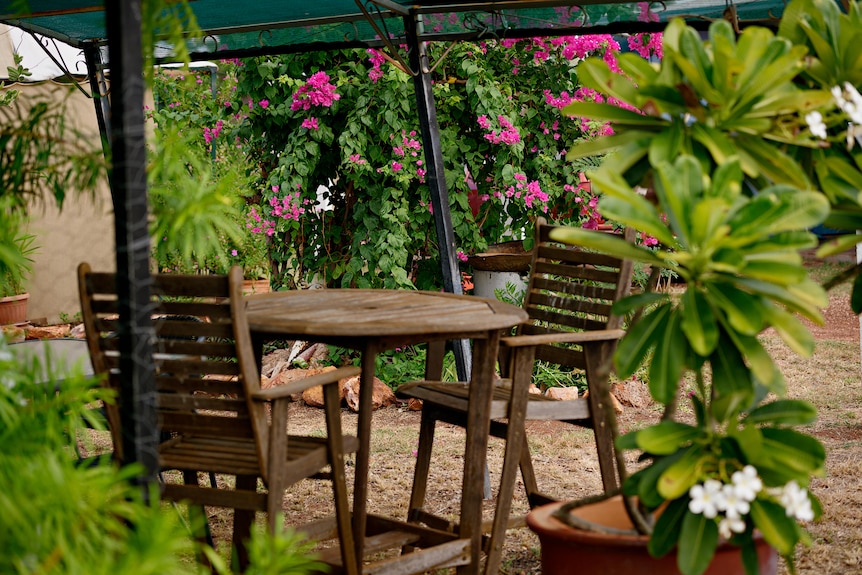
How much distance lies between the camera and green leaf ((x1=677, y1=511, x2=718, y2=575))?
6.01 ft

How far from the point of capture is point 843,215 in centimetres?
204

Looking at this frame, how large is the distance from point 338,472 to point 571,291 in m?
1.24

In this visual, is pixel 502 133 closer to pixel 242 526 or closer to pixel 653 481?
pixel 242 526

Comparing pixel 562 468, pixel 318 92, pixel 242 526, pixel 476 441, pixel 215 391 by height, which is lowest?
pixel 562 468

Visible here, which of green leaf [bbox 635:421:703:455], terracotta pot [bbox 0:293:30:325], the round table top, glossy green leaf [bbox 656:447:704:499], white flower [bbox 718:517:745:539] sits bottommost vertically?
terracotta pot [bbox 0:293:30:325]

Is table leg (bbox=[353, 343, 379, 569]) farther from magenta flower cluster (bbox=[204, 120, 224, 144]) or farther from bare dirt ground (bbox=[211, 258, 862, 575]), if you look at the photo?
magenta flower cluster (bbox=[204, 120, 224, 144])

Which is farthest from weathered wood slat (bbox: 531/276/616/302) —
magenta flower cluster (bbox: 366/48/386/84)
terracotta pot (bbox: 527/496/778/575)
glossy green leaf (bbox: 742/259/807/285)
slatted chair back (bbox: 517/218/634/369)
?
magenta flower cluster (bbox: 366/48/386/84)

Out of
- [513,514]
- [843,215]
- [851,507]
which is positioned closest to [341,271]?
[513,514]

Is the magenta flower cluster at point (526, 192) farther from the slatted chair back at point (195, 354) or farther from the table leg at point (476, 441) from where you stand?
the slatted chair back at point (195, 354)

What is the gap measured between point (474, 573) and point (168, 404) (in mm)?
1094

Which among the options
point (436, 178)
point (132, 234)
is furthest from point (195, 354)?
point (436, 178)

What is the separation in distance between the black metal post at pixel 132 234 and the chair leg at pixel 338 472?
0.98m

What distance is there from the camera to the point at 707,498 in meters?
1.83

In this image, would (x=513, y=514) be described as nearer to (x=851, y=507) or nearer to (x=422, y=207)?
(x=851, y=507)
